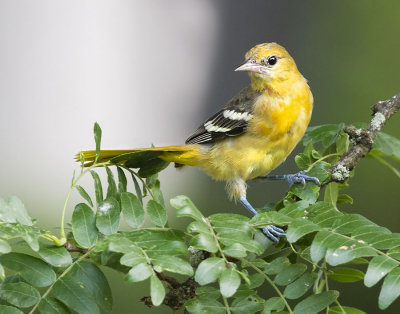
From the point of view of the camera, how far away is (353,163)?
75.9 inches

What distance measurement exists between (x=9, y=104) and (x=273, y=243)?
3.62m

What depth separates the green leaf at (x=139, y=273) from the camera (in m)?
1.23

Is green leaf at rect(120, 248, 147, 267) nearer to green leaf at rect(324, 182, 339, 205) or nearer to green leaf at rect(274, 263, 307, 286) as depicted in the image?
green leaf at rect(274, 263, 307, 286)

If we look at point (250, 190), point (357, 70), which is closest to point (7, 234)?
point (250, 190)

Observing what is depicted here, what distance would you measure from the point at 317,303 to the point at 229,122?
126 centimetres

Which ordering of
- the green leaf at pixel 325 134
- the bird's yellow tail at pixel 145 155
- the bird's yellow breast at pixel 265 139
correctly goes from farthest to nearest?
the bird's yellow breast at pixel 265 139
the green leaf at pixel 325 134
the bird's yellow tail at pixel 145 155

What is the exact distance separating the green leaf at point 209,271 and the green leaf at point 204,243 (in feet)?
0.11

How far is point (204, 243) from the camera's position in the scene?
52.8 inches

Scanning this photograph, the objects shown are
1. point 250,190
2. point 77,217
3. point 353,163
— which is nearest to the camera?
point 77,217

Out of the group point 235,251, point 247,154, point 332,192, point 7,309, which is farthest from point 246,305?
point 247,154

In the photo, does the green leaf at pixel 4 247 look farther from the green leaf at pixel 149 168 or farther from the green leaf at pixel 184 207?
the green leaf at pixel 149 168

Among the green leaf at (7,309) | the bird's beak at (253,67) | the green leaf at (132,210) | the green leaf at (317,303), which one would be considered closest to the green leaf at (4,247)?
the green leaf at (7,309)

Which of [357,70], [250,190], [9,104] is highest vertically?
[357,70]

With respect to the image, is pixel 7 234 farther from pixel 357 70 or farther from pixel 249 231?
pixel 357 70
